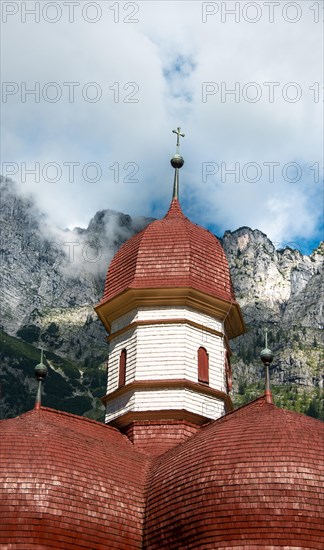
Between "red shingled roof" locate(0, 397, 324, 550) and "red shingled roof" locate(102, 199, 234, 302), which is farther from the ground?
"red shingled roof" locate(102, 199, 234, 302)

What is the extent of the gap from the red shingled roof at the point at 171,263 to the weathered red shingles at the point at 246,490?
329 inches

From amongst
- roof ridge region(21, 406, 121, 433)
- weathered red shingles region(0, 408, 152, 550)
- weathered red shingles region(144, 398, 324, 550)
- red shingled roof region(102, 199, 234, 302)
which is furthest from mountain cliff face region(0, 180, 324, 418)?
weathered red shingles region(144, 398, 324, 550)

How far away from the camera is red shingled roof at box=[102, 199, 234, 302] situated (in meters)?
33.3

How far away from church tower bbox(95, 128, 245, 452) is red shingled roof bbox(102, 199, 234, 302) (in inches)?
1.3

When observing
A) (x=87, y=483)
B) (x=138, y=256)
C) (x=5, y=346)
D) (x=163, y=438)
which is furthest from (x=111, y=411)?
(x=5, y=346)

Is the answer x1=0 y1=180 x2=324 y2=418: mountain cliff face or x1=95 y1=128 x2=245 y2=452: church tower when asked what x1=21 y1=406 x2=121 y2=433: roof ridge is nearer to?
x1=95 y1=128 x2=245 y2=452: church tower

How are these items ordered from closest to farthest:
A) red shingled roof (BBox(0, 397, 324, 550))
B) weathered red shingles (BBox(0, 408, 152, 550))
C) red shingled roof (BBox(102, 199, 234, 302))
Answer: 1. red shingled roof (BBox(0, 397, 324, 550))
2. weathered red shingles (BBox(0, 408, 152, 550))
3. red shingled roof (BBox(102, 199, 234, 302))

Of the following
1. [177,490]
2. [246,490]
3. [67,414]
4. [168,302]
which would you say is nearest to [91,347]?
[168,302]

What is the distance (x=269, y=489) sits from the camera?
22656 millimetres

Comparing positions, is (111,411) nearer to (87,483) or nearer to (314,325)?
(87,483)

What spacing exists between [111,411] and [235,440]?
8857 mm

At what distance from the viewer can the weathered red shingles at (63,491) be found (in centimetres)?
2306

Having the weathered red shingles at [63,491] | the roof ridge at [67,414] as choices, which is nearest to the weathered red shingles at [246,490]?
the weathered red shingles at [63,491]

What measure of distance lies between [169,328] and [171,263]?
2.31 metres
